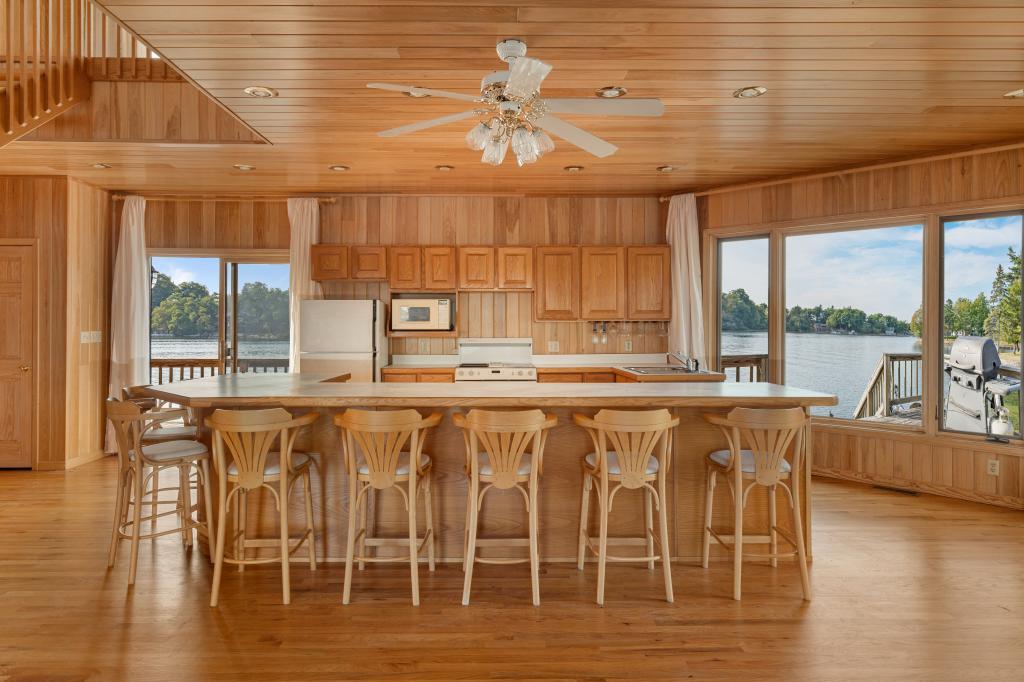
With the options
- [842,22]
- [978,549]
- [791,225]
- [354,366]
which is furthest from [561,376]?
[842,22]

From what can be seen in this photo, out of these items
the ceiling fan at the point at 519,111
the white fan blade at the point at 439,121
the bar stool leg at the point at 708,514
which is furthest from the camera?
the bar stool leg at the point at 708,514

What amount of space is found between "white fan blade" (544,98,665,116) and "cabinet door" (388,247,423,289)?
344cm

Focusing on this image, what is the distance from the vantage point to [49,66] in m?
3.71

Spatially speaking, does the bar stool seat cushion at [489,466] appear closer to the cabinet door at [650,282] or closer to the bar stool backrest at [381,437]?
the bar stool backrest at [381,437]

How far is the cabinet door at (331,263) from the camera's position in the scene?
231 inches

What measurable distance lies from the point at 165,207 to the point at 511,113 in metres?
4.96

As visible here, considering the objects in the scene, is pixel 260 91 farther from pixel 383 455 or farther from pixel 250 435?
pixel 383 455

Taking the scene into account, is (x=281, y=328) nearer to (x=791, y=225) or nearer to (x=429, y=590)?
(x=429, y=590)

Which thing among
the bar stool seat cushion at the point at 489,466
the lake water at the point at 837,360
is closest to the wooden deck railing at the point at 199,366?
the bar stool seat cushion at the point at 489,466

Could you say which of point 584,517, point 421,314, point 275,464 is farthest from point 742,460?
point 421,314

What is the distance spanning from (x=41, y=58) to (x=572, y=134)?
3465 mm

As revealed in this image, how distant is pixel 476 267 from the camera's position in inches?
231

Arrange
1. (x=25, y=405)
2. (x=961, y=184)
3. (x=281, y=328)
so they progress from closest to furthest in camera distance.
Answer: (x=961, y=184) < (x=25, y=405) < (x=281, y=328)

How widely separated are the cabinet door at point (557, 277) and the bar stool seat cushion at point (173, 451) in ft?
11.3
